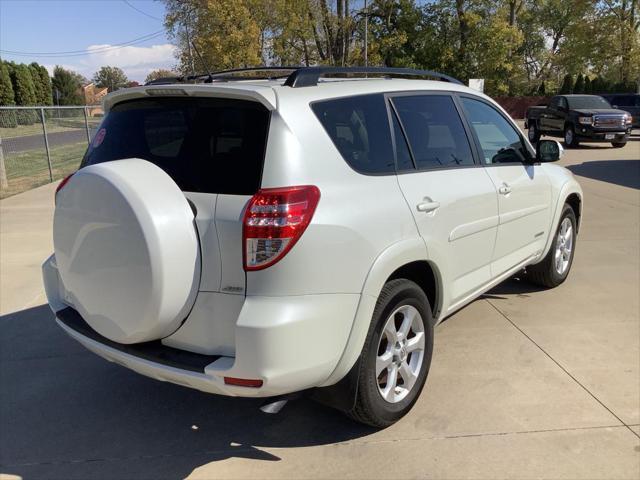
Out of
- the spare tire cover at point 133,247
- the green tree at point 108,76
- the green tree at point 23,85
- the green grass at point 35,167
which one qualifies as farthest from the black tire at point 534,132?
the green tree at point 108,76

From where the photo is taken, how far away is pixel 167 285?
237cm

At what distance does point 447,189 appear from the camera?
10.8ft

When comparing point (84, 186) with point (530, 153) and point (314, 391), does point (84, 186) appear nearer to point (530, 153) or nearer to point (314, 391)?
point (314, 391)

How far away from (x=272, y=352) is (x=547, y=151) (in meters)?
3.19

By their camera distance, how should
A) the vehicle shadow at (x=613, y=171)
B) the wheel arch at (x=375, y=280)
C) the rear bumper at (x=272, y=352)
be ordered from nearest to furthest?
the rear bumper at (x=272, y=352) → the wheel arch at (x=375, y=280) → the vehicle shadow at (x=613, y=171)

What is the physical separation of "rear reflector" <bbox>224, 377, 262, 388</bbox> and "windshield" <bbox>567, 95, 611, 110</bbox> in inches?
763

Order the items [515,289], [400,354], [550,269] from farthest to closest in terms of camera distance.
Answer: [515,289], [550,269], [400,354]

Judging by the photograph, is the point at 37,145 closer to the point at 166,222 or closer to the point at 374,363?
the point at 166,222

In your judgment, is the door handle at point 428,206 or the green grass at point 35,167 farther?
the green grass at point 35,167

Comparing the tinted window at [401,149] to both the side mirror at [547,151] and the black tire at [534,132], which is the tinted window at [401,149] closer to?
the side mirror at [547,151]

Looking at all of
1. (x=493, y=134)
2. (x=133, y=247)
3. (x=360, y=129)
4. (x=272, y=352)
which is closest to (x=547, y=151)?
(x=493, y=134)

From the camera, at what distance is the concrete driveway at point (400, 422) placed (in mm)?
2795

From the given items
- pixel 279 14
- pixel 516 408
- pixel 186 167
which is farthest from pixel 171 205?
pixel 279 14

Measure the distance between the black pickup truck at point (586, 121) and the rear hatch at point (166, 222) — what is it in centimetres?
1835
